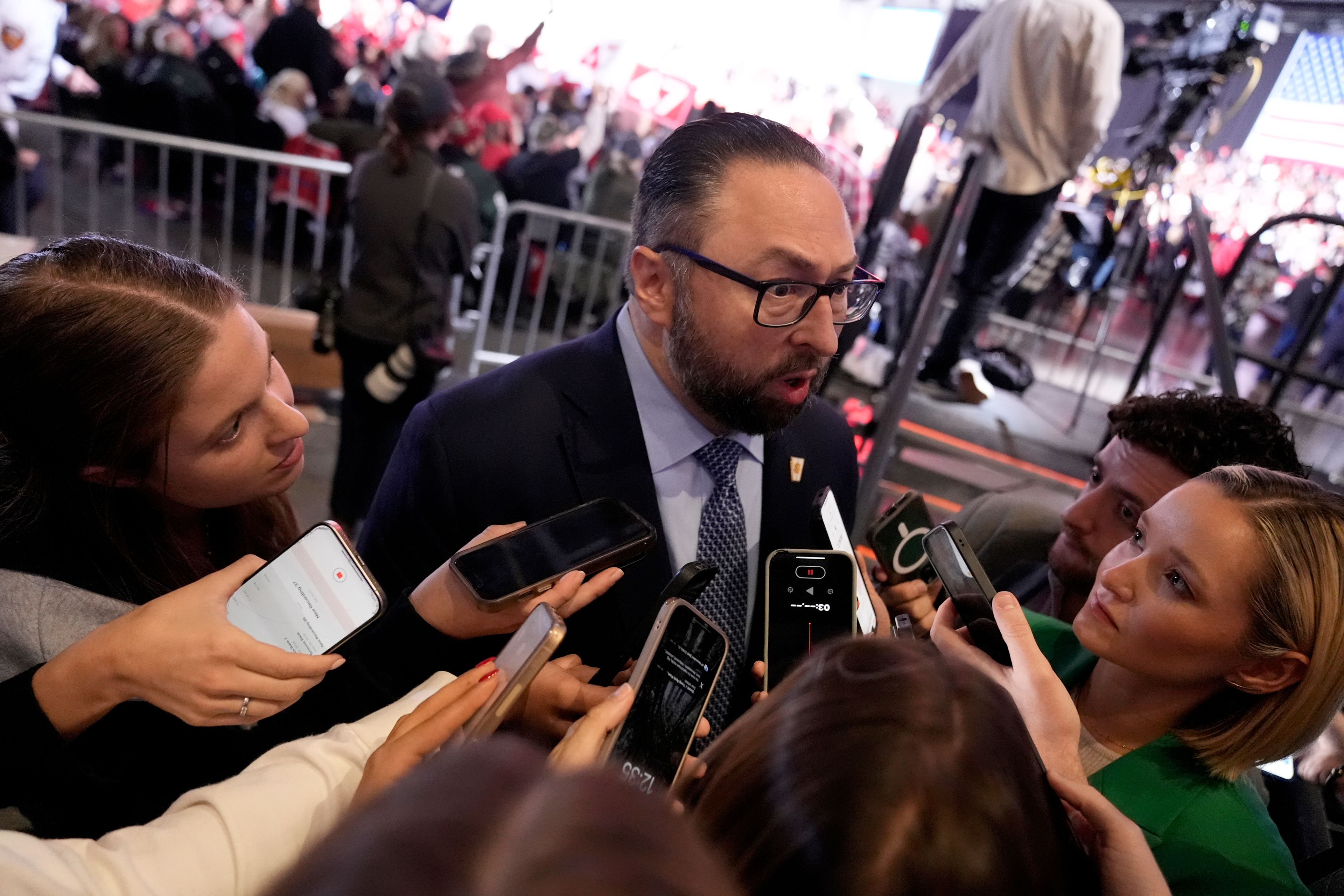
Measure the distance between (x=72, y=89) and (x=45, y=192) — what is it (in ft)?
11.1

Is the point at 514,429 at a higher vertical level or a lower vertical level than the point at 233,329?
lower

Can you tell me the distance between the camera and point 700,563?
1.31m

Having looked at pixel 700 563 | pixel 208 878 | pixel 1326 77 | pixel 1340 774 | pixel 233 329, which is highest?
pixel 1326 77

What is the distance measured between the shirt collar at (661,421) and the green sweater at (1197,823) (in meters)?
0.91

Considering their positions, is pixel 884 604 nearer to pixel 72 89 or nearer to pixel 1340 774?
Answer: pixel 1340 774

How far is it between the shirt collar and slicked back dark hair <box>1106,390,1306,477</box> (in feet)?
3.28

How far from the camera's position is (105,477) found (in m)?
1.18

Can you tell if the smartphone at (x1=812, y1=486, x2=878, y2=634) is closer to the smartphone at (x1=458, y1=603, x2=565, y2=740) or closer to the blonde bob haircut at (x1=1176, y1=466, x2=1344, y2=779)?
the blonde bob haircut at (x1=1176, y1=466, x2=1344, y2=779)

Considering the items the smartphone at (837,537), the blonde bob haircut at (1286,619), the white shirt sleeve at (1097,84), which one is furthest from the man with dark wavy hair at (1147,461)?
the white shirt sleeve at (1097,84)

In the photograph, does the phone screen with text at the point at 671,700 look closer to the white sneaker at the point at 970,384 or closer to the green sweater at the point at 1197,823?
the green sweater at the point at 1197,823

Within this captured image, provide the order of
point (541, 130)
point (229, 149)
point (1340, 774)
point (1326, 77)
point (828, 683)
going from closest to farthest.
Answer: point (828, 683)
point (1340, 774)
point (229, 149)
point (541, 130)
point (1326, 77)

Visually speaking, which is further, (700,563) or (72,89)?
(72,89)

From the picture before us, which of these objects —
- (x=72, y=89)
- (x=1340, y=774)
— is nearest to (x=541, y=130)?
(x=72, y=89)

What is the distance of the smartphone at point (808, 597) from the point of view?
1.41 metres
